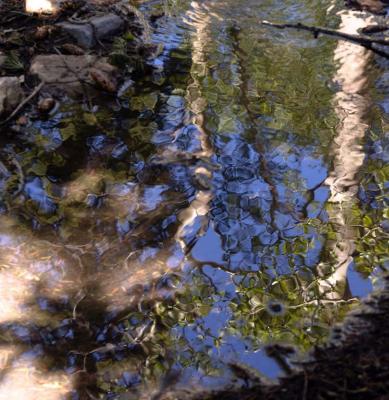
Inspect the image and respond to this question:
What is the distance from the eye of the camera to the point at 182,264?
335 centimetres

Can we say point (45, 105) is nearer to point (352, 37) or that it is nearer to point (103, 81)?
point (103, 81)

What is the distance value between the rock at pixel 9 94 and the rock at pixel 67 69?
403 millimetres

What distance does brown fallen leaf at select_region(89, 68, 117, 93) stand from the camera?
548 centimetres

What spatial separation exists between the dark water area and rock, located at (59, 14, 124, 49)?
113cm

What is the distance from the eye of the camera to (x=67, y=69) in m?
5.67

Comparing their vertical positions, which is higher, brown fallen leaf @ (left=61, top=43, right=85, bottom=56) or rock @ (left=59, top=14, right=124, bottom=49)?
rock @ (left=59, top=14, right=124, bottom=49)

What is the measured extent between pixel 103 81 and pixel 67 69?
0.53 meters

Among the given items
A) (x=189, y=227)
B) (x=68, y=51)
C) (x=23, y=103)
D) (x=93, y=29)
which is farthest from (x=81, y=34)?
(x=189, y=227)

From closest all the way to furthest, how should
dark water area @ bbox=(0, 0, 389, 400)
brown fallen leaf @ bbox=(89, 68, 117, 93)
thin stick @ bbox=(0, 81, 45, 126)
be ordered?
dark water area @ bbox=(0, 0, 389, 400), thin stick @ bbox=(0, 81, 45, 126), brown fallen leaf @ bbox=(89, 68, 117, 93)

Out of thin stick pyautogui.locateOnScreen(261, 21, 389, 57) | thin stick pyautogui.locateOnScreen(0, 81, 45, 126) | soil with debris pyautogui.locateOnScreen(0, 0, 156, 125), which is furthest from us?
soil with debris pyautogui.locateOnScreen(0, 0, 156, 125)

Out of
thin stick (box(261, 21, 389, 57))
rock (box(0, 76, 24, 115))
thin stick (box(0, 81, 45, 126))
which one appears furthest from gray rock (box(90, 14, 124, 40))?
thin stick (box(261, 21, 389, 57))

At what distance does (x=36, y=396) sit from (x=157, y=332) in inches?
29.0

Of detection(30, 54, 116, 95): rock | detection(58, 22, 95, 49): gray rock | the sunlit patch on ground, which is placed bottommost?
detection(30, 54, 116, 95): rock

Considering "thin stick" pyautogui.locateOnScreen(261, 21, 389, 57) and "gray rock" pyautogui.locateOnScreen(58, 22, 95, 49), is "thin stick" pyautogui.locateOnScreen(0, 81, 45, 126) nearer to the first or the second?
"gray rock" pyautogui.locateOnScreen(58, 22, 95, 49)
